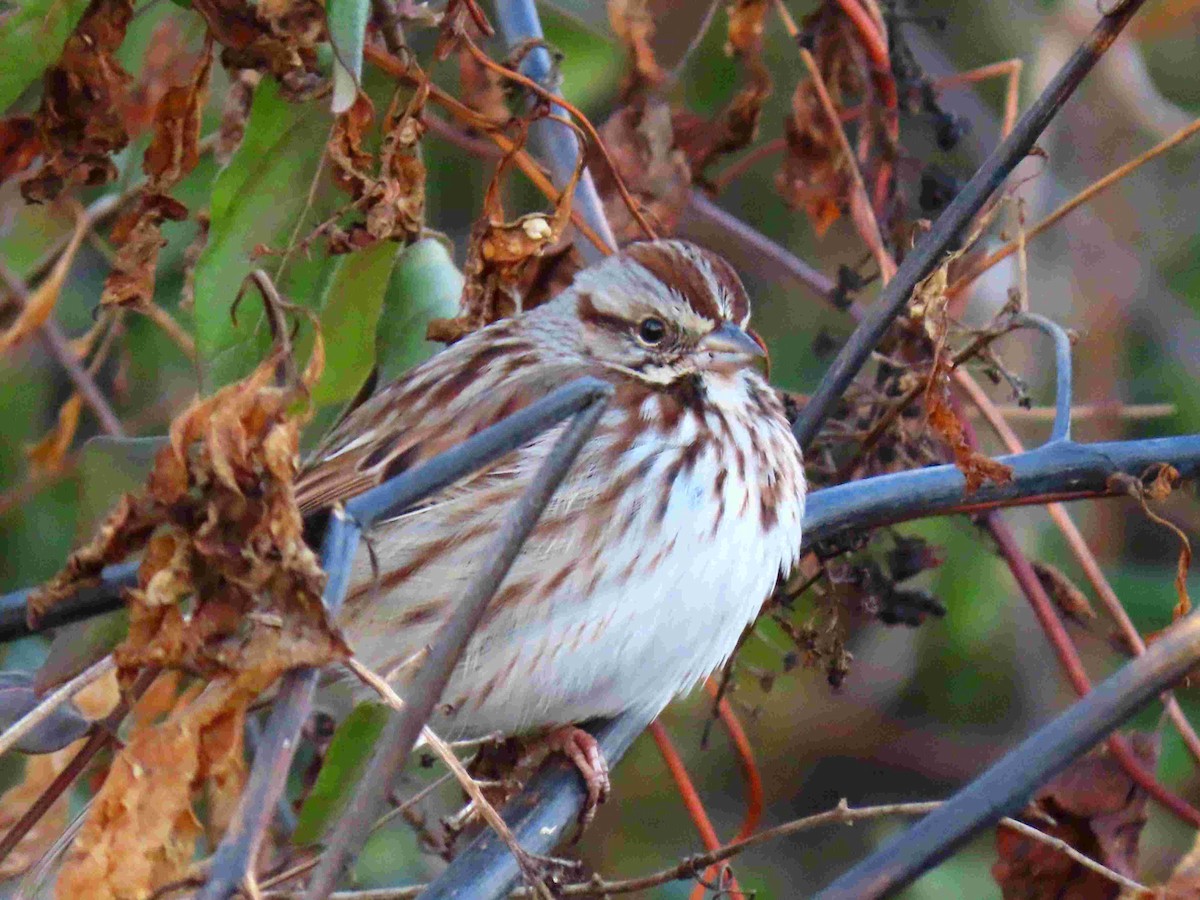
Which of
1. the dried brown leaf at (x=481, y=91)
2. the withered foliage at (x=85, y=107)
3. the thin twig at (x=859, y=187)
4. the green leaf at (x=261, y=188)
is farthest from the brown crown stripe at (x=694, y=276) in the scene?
the withered foliage at (x=85, y=107)

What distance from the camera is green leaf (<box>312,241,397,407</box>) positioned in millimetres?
2328

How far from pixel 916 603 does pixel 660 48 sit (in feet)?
6.04

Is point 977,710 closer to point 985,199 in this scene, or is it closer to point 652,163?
point 652,163

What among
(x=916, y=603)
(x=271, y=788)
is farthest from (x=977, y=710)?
(x=271, y=788)

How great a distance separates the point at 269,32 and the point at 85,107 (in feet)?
0.96

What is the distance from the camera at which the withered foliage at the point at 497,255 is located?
229 centimetres

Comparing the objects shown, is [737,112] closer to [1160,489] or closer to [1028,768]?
[1160,489]

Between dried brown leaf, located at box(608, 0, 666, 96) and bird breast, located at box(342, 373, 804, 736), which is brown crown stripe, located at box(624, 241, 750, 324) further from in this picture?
dried brown leaf, located at box(608, 0, 666, 96)

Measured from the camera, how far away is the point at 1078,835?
2.12 meters

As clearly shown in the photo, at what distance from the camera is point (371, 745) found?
2326mm

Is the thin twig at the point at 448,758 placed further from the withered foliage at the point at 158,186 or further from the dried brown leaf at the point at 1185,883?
the withered foliage at the point at 158,186

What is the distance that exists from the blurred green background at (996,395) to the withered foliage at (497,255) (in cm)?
89

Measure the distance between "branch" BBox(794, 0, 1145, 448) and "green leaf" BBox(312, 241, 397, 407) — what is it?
2.01ft

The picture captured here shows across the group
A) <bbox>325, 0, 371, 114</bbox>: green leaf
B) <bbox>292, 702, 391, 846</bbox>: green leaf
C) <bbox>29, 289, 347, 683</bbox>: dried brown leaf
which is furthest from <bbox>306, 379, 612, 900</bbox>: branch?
<bbox>292, 702, 391, 846</bbox>: green leaf
